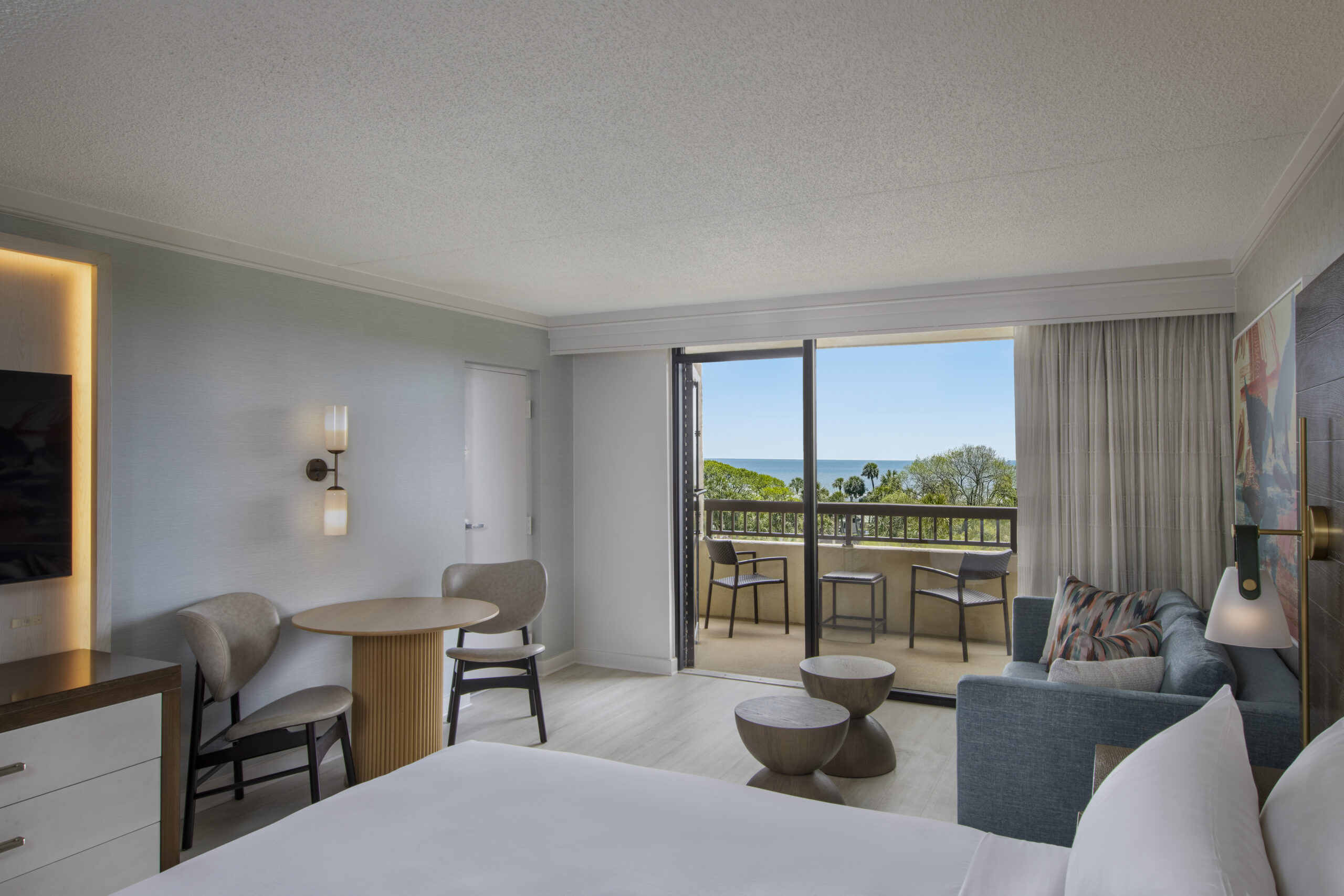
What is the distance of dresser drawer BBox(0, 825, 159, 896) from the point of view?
89.3 inches

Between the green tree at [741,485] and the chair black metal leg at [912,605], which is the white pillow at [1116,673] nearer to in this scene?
the chair black metal leg at [912,605]

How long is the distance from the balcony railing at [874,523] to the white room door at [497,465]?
1282 mm

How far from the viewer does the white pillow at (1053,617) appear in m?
3.91

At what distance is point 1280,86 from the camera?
2.03 metres

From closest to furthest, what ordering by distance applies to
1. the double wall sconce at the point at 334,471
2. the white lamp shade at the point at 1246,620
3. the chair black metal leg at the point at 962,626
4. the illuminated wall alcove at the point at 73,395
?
the white lamp shade at the point at 1246,620, the illuminated wall alcove at the point at 73,395, the double wall sconce at the point at 334,471, the chair black metal leg at the point at 962,626

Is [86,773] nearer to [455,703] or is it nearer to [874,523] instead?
[455,703]

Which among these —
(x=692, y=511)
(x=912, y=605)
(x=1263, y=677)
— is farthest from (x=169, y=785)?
(x=912, y=605)

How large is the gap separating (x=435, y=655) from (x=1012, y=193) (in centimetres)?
305

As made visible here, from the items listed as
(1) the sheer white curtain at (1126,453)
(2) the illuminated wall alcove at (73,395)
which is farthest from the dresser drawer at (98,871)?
(1) the sheer white curtain at (1126,453)

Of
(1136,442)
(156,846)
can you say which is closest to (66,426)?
(156,846)

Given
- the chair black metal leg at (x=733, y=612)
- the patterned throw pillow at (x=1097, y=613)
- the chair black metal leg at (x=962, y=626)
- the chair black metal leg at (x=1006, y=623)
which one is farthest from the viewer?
the chair black metal leg at (x=733, y=612)

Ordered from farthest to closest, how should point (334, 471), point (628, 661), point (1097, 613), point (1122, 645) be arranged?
point (628, 661)
point (334, 471)
point (1097, 613)
point (1122, 645)

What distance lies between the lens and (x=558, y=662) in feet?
18.2

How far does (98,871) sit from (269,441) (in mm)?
1804
